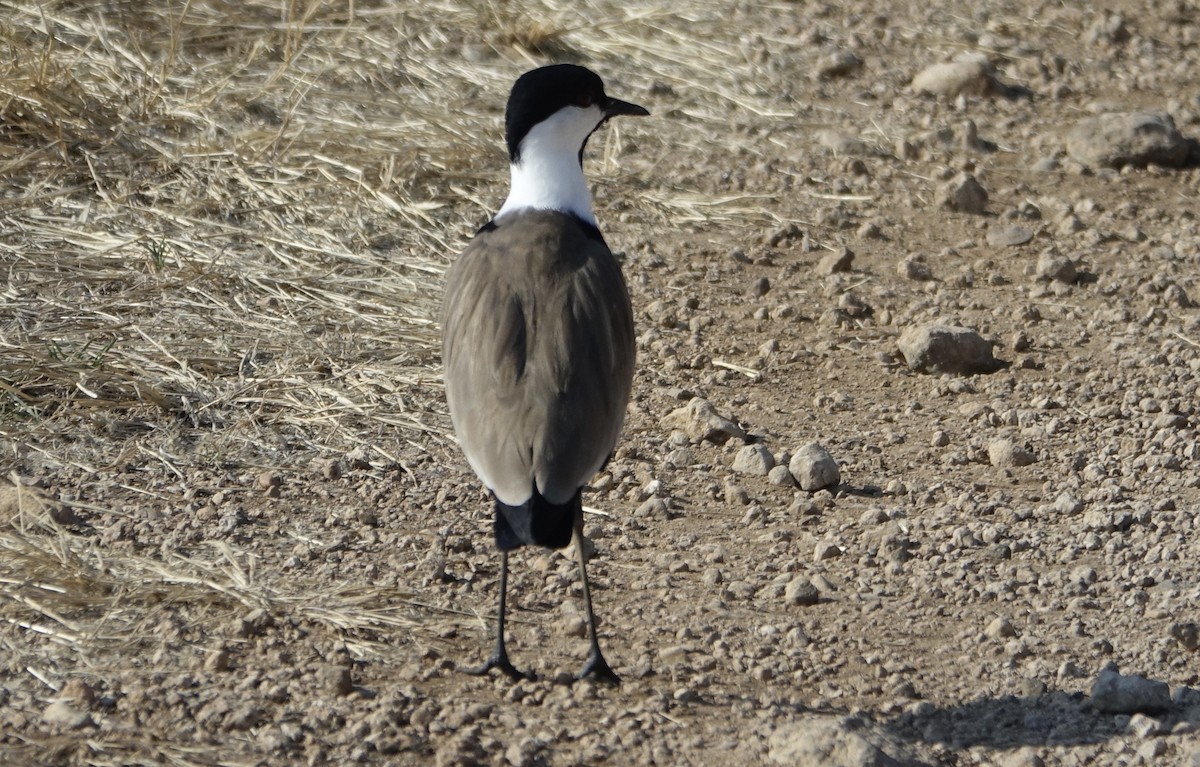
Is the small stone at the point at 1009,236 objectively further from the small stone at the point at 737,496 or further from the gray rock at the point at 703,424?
the small stone at the point at 737,496

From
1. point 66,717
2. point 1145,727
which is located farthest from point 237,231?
point 1145,727

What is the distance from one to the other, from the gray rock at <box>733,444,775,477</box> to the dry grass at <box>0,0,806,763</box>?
101 cm

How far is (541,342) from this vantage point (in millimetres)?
4340

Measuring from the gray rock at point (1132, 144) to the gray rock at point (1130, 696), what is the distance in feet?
14.7

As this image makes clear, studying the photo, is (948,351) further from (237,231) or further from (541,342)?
(237,231)

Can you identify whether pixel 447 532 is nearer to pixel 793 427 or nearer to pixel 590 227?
pixel 590 227

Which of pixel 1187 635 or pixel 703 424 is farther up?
pixel 1187 635

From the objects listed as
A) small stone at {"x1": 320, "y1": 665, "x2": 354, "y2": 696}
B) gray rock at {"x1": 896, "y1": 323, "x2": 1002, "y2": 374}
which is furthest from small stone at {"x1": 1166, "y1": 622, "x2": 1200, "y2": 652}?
small stone at {"x1": 320, "y1": 665, "x2": 354, "y2": 696}

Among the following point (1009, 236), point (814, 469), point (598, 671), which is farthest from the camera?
point (1009, 236)

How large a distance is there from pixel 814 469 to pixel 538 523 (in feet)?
5.24

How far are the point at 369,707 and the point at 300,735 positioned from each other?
20 cm

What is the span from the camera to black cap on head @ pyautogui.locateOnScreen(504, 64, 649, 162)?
4848mm

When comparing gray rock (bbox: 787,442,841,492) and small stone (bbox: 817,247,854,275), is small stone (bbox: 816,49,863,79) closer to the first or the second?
small stone (bbox: 817,247,854,275)

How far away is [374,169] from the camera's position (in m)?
7.32
